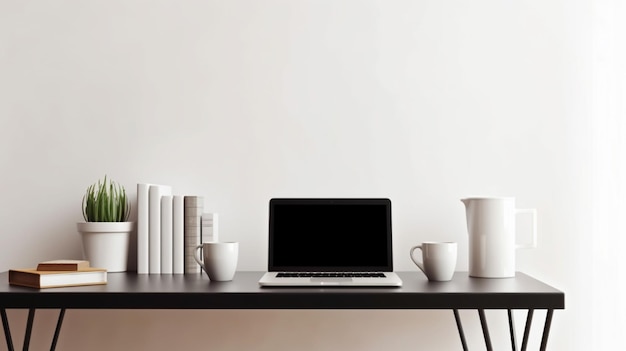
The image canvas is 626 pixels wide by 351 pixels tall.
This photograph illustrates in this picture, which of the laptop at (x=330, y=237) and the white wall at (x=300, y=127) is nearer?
the laptop at (x=330, y=237)

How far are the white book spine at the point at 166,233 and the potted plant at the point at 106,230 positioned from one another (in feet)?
0.38

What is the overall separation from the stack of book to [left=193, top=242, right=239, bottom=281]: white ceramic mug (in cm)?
24

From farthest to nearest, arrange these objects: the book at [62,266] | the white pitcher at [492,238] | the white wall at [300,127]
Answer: the white wall at [300,127], the white pitcher at [492,238], the book at [62,266]

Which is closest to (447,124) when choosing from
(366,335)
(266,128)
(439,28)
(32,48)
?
(439,28)

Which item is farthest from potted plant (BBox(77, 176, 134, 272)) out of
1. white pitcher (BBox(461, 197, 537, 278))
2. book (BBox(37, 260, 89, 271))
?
white pitcher (BBox(461, 197, 537, 278))

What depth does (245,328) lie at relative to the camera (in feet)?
6.24

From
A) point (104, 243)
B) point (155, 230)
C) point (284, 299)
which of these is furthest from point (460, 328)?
point (104, 243)

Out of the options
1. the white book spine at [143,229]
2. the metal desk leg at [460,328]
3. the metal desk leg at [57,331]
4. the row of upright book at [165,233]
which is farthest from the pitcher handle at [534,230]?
the metal desk leg at [57,331]

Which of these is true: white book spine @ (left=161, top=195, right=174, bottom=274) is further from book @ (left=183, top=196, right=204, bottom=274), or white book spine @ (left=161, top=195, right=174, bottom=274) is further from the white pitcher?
the white pitcher

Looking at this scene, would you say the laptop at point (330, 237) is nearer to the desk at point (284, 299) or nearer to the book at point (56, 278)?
the desk at point (284, 299)

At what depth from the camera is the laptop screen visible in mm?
1685

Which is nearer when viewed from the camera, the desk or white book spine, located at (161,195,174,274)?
the desk

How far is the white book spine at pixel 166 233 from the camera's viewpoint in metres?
1.73

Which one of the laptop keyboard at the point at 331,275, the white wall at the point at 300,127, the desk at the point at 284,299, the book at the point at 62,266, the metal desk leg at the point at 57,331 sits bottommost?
the metal desk leg at the point at 57,331
